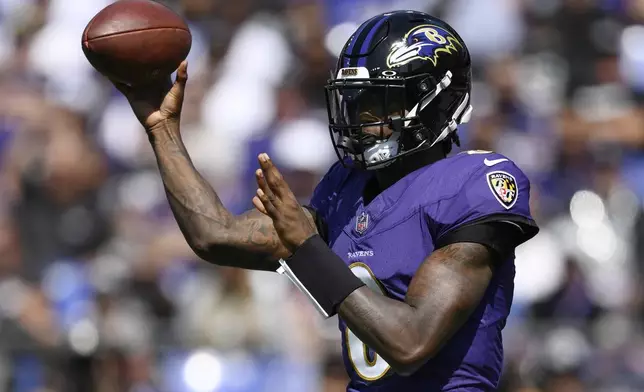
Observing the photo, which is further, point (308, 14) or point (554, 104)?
point (308, 14)

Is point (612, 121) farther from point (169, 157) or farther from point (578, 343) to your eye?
point (169, 157)

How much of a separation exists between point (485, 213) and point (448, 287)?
0.23 m

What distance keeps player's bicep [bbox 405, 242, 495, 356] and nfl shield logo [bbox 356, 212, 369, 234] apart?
0.31 m

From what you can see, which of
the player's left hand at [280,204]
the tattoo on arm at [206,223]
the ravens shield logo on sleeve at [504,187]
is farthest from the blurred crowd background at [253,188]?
the player's left hand at [280,204]

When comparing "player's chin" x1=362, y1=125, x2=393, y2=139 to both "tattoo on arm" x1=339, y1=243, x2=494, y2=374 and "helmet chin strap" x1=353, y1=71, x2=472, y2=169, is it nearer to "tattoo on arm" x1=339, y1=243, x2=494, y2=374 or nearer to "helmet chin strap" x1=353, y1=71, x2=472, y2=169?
"helmet chin strap" x1=353, y1=71, x2=472, y2=169

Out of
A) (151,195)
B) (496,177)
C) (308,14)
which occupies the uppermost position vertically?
(496,177)

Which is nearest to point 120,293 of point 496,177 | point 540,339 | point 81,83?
point 81,83

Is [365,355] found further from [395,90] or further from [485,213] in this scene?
[395,90]

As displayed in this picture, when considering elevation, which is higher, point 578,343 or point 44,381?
point 44,381

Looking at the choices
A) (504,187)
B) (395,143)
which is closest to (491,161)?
(504,187)

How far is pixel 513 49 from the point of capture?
7.16m

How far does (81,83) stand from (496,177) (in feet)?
15.9

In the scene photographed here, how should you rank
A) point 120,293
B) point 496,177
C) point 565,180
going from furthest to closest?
point 565,180
point 120,293
point 496,177

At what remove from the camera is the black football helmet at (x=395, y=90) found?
304 centimetres
